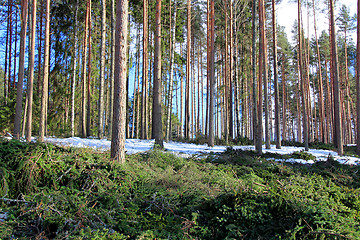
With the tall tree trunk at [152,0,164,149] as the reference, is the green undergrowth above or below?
below

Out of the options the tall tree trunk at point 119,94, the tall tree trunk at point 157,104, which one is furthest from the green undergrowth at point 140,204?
the tall tree trunk at point 157,104

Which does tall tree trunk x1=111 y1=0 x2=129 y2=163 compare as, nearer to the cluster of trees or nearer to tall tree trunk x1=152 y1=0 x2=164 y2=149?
the cluster of trees

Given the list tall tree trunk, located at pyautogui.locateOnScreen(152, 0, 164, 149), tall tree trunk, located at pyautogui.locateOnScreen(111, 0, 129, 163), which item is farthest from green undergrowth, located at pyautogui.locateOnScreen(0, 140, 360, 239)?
tall tree trunk, located at pyautogui.locateOnScreen(152, 0, 164, 149)

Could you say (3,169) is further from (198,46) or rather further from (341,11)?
(341,11)

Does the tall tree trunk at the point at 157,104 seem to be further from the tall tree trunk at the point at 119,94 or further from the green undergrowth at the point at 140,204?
the green undergrowth at the point at 140,204

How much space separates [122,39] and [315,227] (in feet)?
18.4

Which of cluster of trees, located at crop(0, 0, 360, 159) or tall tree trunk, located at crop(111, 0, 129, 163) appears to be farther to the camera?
cluster of trees, located at crop(0, 0, 360, 159)

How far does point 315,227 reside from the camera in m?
3.20

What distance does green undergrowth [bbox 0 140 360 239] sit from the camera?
3.21 m

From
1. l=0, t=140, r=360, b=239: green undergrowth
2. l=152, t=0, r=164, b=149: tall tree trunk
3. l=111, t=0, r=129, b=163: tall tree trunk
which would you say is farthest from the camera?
l=152, t=0, r=164, b=149: tall tree trunk

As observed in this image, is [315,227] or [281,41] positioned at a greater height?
[281,41]

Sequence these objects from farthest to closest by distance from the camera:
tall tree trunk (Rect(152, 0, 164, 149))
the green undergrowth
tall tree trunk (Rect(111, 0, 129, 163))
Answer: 1. tall tree trunk (Rect(152, 0, 164, 149))
2. tall tree trunk (Rect(111, 0, 129, 163))
3. the green undergrowth

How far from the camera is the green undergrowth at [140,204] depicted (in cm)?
321

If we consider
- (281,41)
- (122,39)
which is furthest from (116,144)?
(281,41)
